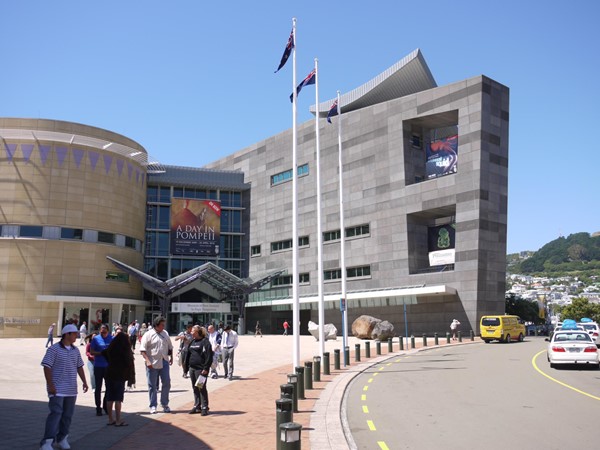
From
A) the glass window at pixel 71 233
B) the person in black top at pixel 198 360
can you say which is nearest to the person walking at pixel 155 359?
the person in black top at pixel 198 360

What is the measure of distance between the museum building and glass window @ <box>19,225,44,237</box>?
→ 0.34ft

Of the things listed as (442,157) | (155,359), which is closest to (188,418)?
(155,359)

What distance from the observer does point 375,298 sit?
5369 centimetres

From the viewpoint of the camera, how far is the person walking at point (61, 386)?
816cm

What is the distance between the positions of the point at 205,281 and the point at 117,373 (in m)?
50.1

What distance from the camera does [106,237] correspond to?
57188mm

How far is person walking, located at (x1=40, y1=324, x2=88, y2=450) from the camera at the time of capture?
8.16 metres

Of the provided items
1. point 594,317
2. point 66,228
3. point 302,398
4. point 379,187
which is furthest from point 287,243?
point 594,317

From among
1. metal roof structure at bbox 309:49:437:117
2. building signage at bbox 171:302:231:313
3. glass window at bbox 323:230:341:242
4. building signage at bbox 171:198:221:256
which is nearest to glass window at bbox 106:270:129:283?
building signage at bbox 171:302:231:313

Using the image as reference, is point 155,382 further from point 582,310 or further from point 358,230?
point 582,310

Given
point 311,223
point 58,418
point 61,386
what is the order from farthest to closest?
point 311,223, point 61,386, point 58,418

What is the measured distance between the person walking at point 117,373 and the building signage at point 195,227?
5651 centimetres

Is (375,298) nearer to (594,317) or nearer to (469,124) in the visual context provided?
(469,124)

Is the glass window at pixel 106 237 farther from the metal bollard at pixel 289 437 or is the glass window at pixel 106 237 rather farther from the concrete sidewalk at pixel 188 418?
the metal bollard at pixel 289 437
